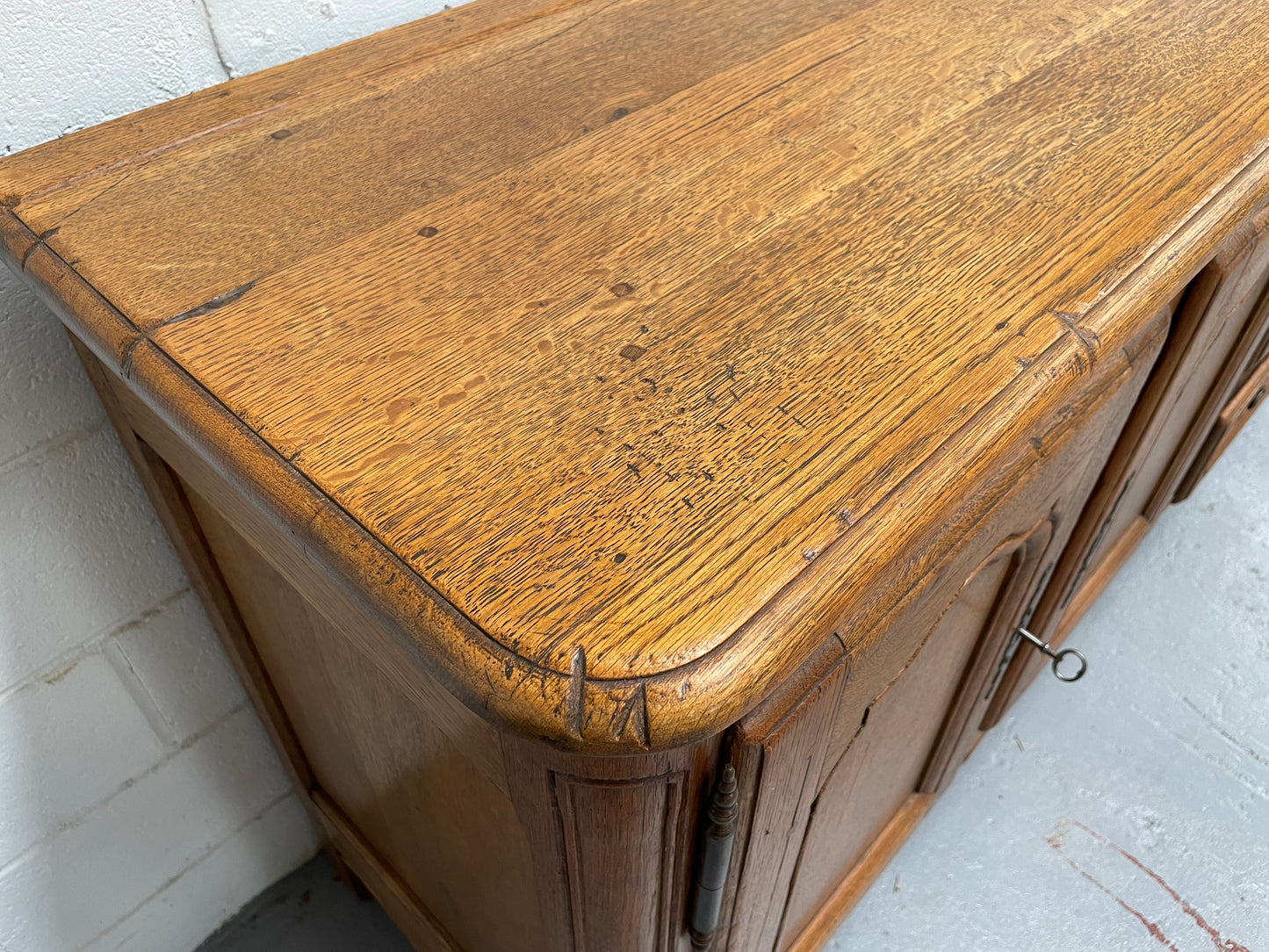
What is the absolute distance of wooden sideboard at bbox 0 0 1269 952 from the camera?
0.34m

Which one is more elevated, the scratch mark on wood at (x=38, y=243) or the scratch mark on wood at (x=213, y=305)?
the scratch mark on wood at (x=38, y=243)

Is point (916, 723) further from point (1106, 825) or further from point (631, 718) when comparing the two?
point (1106, 825)

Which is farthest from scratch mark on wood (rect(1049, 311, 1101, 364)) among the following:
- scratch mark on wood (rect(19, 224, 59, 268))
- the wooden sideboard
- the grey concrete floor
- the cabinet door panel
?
the grey concrete floor

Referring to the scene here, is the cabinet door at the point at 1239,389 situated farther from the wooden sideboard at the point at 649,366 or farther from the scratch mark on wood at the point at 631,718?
the scratch mark on wood at the point at 631,718

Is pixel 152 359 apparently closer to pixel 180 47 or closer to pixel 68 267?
pixel 68 267

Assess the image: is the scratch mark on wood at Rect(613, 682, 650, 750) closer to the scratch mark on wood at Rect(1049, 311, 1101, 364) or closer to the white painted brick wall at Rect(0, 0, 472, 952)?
the scratch mark on wood at Rect(1049, 311, 1101, 364)

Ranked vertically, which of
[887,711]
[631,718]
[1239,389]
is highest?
[631,718]

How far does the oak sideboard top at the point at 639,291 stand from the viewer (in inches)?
13.0

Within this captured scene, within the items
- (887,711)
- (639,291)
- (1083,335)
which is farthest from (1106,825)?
(639,291)

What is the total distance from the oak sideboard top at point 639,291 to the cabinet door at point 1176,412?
87mm

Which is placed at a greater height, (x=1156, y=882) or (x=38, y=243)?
(x=38, y=243)

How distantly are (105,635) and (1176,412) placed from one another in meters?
0.98

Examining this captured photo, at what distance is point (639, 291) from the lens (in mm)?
450

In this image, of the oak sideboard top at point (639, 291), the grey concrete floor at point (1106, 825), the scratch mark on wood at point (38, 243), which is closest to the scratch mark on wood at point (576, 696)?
the oak sideboard top at point (639, 291)
